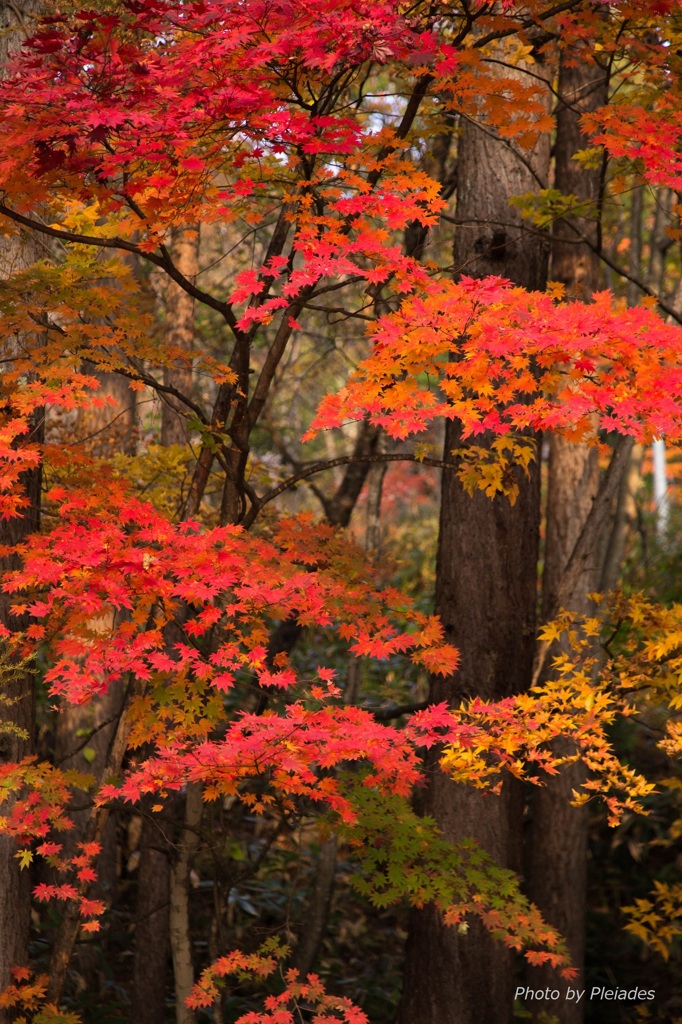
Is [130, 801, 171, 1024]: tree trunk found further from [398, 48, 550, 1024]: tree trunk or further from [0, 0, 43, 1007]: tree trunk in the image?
[398, 48, 550, 1024]: tree trunk

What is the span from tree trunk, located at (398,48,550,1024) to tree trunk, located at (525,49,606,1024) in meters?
0.87

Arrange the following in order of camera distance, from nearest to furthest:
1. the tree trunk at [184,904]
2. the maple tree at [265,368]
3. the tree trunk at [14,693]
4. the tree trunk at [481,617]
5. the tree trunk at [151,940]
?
the maple tree at [265,368], the tree trunk at [14,693], the tree trunk at [184,904], the tree trunk at [481,617], the tree trunk at [151,940]

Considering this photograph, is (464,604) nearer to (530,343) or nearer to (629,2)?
(530,343)

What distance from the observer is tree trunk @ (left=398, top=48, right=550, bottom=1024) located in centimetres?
613

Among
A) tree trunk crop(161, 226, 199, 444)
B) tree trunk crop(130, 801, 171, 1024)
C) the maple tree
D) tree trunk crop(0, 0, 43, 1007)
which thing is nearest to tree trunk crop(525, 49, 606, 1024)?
the maple tree

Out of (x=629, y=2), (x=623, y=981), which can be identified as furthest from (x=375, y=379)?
(x=623, y=981)

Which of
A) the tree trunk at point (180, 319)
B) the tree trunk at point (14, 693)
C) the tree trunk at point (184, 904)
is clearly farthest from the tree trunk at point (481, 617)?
the tree trunk at point (14, 693)

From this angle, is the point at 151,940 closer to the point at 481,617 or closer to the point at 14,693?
the point at 14,693

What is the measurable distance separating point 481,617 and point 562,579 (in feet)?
3.56

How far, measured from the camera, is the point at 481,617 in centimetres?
631

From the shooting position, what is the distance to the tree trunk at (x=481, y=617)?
6133mm

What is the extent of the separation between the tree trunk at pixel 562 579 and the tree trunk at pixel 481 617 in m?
0.87

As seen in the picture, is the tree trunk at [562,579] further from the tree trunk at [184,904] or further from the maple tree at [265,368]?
the tree trunk at [184,904]

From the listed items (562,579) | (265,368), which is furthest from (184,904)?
(562,579)
